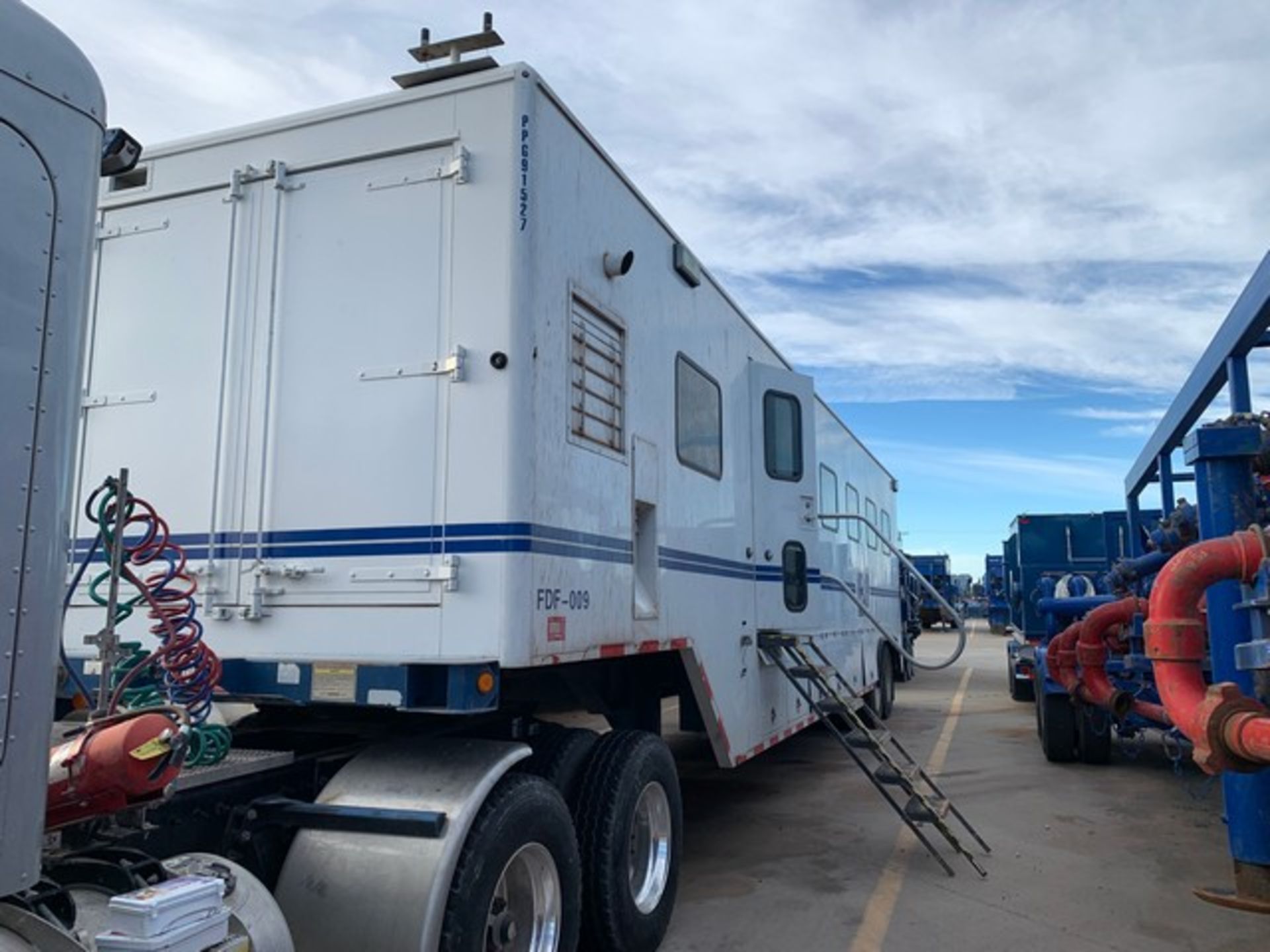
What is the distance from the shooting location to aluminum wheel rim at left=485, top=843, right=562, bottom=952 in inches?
153

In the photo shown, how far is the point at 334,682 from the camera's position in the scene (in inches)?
146

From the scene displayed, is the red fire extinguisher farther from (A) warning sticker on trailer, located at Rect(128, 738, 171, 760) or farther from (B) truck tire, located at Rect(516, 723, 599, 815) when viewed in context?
(B) truck tire, located at Rect(516, 723, 599, 815)

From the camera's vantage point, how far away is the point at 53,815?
104 inches

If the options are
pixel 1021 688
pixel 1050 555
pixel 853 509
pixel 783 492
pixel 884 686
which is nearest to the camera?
pixel 783 492

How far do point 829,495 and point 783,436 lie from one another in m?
2.11

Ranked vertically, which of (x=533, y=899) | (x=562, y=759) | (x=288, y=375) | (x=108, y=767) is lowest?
(x=533, y=899)

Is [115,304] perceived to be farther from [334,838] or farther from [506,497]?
[334,838]

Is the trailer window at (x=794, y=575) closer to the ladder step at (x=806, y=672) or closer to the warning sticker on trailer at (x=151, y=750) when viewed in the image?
the ladder step at (x=806, y=672)

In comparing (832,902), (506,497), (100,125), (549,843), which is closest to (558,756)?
(549,843)

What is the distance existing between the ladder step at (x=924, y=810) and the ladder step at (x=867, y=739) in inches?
16.2

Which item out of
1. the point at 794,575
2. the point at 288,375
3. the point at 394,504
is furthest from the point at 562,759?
the point at 794,575

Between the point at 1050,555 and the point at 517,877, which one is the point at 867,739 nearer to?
the point at 517,877

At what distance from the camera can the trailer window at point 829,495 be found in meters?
9.33

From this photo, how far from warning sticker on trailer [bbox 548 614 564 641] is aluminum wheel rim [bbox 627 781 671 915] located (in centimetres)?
128
